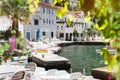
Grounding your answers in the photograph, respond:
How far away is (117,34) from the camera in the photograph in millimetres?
1546

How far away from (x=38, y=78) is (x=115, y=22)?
12833 mm

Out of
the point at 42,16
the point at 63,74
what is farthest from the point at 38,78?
the point at 42,16

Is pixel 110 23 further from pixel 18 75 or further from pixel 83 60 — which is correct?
pixel 83 60

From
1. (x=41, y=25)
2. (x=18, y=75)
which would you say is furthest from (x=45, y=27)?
(x=18, y=75)

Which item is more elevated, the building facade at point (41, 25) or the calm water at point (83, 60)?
the building facade at point (41, 25)

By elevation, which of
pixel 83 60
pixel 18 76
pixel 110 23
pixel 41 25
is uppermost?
pixel 41 25

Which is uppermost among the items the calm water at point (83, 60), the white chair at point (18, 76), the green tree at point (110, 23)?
the green tree at point (110, 23)

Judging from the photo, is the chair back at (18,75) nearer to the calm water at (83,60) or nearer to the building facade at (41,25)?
the calm water at (83,60)

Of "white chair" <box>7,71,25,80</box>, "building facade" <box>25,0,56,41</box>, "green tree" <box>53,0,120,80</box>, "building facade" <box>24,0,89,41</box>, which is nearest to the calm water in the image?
"white chair" <box>7,71,25,80</box>

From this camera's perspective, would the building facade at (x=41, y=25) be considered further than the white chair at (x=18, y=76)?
Yes

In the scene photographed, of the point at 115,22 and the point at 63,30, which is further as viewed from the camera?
the point at 63,30

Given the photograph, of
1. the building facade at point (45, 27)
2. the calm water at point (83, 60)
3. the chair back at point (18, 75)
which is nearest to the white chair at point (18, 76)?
the chair back at point (18, 75)

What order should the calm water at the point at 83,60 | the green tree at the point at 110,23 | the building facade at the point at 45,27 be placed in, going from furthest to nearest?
1. the building facade at the point at 45,27
2. the calm water at the point at 83,60
3. the green tree at the point at 110,23

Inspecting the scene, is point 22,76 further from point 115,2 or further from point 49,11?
point 49,11
